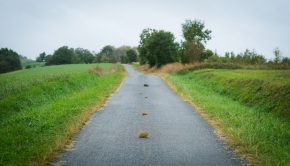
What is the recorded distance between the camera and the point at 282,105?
14289 millimetres

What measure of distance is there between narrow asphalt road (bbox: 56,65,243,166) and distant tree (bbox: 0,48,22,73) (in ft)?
303

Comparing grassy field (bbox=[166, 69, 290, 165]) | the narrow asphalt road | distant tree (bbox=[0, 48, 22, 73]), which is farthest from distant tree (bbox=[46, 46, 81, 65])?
the narrow asphalt road

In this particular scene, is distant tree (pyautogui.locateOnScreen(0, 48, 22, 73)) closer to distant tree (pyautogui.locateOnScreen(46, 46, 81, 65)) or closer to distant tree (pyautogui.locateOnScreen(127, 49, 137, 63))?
distant tree (pyautogui.locateOnScreen(46, 46, 81, 65))

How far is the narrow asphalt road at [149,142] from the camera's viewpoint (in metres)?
7.59

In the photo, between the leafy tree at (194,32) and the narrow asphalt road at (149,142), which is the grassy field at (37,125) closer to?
the narrow asphalt road at (149,142)

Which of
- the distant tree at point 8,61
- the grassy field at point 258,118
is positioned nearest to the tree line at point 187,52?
the distant tree at point 8,61

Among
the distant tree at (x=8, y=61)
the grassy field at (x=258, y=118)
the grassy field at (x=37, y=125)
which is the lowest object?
the grassy field at (x=258, y=118)

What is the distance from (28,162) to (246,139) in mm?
5420

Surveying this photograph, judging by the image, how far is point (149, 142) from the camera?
365 inches

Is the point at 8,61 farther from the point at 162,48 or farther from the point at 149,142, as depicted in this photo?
the point at 149,142

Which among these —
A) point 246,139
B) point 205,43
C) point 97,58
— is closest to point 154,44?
point 205,43

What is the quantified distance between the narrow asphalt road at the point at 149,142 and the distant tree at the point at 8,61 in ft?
303

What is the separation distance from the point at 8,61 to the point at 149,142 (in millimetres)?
100047

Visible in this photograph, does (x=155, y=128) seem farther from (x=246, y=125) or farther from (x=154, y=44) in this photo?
(x=154, y=44)
